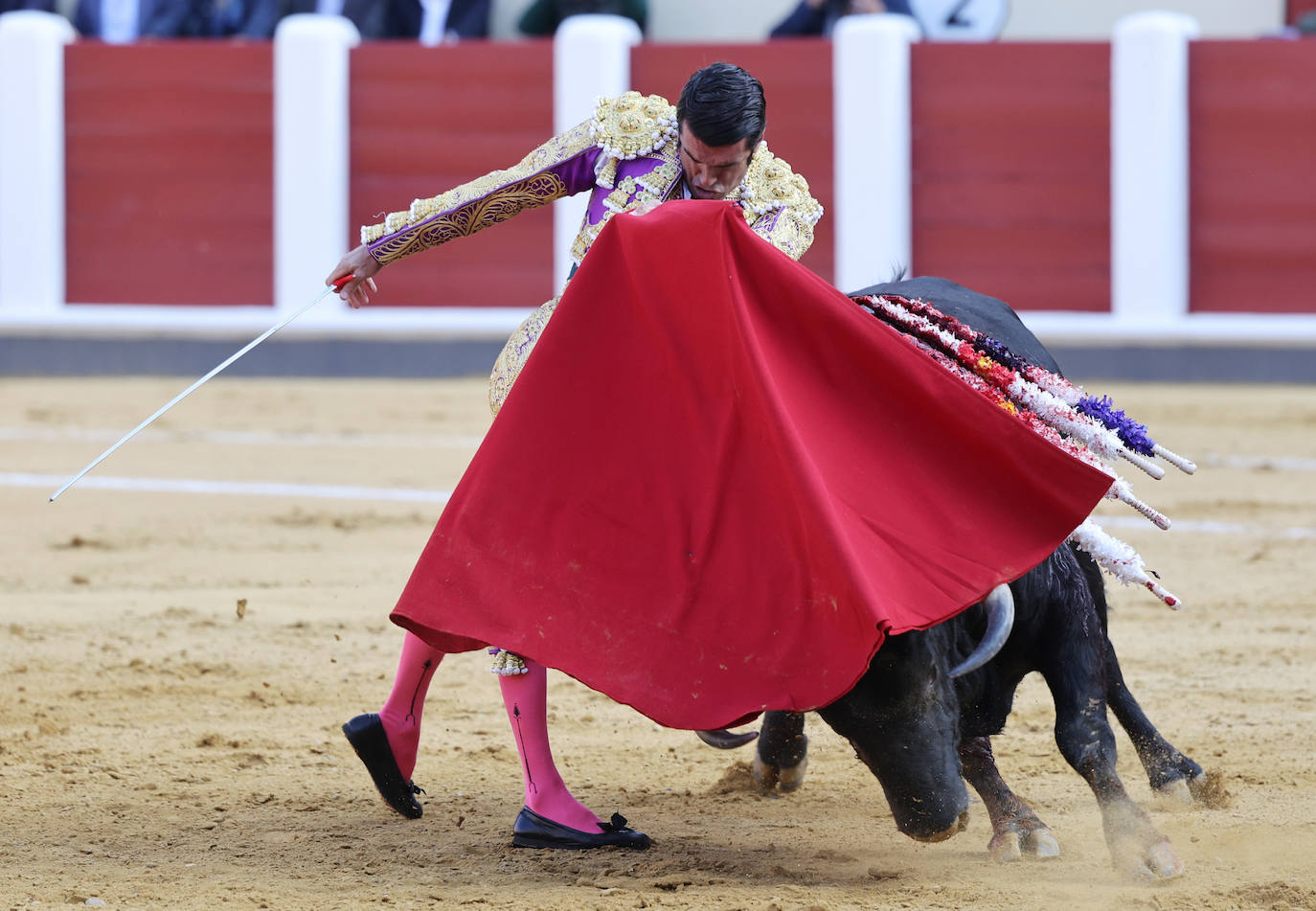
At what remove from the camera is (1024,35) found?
8.75 metres

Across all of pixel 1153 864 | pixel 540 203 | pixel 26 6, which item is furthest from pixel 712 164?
pixel 26 6

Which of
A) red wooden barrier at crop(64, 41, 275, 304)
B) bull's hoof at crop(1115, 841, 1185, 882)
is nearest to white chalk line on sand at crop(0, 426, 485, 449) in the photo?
red wooden barrier at crop(64, 41, 275, 304)

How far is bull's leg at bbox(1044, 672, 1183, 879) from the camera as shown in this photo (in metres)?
2.14

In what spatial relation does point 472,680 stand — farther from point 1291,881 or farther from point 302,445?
point 302,445

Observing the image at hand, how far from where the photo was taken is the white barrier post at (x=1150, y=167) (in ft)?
25.0

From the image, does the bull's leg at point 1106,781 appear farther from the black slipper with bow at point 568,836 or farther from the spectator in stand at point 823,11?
the spectator in stand at point 823,11

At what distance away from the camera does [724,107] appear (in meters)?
2.11

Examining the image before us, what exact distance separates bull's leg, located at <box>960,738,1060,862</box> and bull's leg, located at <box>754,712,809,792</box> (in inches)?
11.6

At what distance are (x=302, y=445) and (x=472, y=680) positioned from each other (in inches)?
124

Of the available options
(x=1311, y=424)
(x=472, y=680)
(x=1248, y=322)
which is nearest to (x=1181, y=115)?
(x=1248, y=322)

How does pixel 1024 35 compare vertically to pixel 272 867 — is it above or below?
above

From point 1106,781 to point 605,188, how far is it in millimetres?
973

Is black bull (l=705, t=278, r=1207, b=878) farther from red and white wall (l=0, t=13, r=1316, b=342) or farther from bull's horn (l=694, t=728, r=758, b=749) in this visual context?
red and white wall (l=0, t=13, r=1316, b=342)

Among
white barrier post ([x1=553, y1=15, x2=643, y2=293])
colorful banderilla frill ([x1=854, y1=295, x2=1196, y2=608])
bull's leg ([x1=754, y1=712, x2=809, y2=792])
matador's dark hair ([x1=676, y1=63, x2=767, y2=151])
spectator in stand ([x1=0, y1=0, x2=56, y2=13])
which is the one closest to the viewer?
matador's dark hair ([x1=676, y1=63, x2=767, y2=151])
